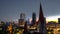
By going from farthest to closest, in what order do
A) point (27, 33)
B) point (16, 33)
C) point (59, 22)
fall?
point (59, 22) → point (16, 33) → point (27, 33)

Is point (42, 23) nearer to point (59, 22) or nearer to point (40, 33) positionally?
point (40, 33)

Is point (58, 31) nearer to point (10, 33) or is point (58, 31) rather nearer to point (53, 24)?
point (53, 24)

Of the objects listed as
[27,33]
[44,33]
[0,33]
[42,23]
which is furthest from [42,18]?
[0,33]

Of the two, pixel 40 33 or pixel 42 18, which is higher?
pixel 42 18

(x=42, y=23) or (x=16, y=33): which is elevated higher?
(x=42, y=23)

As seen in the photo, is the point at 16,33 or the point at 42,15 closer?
the point at 42,15

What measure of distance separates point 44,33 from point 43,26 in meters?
0.46

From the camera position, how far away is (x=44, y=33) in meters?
6.52

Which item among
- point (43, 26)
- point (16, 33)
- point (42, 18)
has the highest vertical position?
point (42, 18)

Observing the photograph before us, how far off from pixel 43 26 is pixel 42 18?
0.52m

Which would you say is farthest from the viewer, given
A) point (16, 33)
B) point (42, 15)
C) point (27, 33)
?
point (16, 33)

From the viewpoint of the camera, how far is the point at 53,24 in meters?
10.7

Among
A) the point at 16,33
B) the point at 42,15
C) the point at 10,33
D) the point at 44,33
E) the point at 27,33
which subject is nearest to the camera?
the point at 44,33

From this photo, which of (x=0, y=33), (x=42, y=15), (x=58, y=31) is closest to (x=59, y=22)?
(x=58, y=31)
